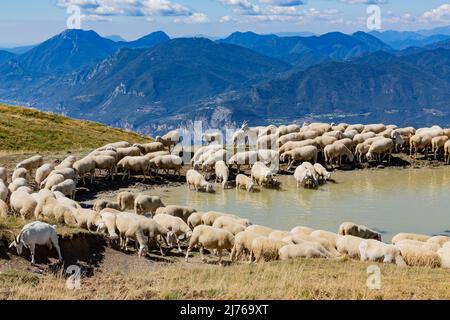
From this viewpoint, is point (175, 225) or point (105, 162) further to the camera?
point (105, 162)

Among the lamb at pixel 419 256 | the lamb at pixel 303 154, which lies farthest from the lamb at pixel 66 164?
the lamb at pixel 419 256

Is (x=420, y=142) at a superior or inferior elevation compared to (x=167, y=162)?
superior

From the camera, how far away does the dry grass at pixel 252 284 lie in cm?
1071

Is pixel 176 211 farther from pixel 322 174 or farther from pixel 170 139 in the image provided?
pixel 170 139

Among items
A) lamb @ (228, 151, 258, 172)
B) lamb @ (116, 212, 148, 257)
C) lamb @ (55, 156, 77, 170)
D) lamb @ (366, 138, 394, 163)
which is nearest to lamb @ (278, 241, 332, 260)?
lamb @ (116, 212, 148, 257)

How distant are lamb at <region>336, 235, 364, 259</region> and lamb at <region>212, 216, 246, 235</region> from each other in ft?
10.7

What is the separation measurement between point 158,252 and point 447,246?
8.83 m

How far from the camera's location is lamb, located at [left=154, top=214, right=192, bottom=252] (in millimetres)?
19359

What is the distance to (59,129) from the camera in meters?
46.1

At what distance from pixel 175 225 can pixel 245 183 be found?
9.61m

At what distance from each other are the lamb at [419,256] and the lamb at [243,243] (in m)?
4.33

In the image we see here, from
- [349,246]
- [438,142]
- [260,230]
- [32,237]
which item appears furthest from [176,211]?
[438,142]

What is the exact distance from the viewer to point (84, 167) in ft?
91.6

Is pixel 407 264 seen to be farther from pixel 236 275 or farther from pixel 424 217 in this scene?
pixel 424 217
